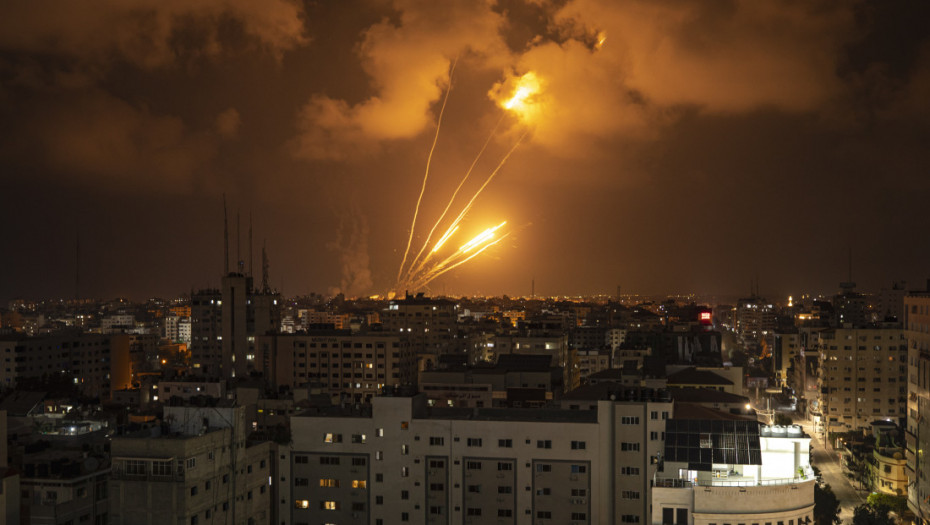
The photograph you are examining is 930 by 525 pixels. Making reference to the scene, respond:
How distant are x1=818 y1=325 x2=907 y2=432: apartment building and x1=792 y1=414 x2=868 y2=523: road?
2.36 meters

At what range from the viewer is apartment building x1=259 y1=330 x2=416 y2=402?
145 ft

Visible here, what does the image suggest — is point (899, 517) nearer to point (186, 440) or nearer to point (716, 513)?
point (716, 513)

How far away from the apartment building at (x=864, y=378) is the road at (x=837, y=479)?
2362 millimetres

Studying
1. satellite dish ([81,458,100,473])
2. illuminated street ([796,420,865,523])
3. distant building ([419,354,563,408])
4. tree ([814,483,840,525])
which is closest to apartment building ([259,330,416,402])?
distant building ([419,354,563,408])

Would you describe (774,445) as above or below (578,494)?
above

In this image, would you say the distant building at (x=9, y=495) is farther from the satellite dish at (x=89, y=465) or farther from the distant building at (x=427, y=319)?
the distant building at (x=427, y=319)

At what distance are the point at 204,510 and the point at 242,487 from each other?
127 cm

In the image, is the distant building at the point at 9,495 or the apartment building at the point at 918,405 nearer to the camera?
the distant building at the point at 9,495

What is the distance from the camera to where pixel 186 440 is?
46.8ft

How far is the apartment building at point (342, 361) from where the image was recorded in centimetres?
4416

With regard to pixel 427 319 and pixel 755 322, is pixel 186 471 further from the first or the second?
pixel 755 322

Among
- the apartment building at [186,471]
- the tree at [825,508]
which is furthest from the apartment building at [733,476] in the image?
the tree at [825,508]

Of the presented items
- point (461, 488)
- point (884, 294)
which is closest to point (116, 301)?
point (884, 294)

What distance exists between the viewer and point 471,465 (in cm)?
2117
